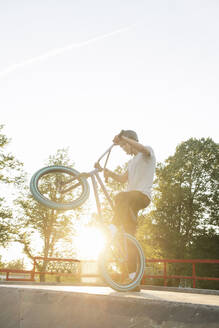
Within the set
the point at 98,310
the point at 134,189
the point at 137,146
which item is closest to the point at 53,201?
the point at 134,189

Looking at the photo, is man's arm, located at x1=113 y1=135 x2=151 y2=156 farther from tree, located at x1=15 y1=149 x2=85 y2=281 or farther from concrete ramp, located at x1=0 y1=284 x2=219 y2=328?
tree, located at x1=15 y1=149 x2=85 y2=281

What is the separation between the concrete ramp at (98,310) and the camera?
2.11 m

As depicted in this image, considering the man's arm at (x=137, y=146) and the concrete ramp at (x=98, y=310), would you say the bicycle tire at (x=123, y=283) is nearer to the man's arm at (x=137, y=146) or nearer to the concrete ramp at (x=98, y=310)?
the concrete ramp at (x=98, y=310)

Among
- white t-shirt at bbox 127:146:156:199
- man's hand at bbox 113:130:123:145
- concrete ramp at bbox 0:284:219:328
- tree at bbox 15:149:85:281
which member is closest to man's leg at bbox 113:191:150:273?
white t-shirt at bbox 127:146:156:199

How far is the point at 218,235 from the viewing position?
2823cm

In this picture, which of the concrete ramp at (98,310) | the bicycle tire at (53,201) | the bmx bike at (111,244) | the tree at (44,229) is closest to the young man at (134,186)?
the bmx bike at (111,244)

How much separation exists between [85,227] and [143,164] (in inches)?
940

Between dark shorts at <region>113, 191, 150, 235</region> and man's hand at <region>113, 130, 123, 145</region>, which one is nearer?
dark shorts at <region>113, 191, 150, 235</region>

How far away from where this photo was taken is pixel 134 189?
4570mm

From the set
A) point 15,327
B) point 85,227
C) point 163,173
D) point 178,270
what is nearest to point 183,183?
point 163,173

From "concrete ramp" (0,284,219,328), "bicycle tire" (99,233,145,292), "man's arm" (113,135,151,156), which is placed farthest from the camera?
"man's arm" (113,135,151,156)

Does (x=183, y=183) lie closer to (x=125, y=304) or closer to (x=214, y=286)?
(x=214, y=286)

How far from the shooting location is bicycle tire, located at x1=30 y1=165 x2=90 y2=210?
444cm

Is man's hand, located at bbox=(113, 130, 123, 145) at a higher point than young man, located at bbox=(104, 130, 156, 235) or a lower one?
higher
